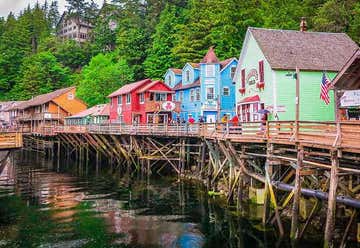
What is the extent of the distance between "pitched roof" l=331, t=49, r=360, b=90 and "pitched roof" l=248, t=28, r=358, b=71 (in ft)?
27.5

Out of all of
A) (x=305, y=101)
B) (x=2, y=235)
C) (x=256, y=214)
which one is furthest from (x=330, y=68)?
(x=2, y=235)

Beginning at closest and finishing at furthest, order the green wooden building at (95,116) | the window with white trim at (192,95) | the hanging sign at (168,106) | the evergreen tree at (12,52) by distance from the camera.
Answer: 1. the hanging sign at (168,106)
2. the window with white trim at (192,95)
3. the green wooden building at (95,116)
4. the evergreen tree at (12,52)

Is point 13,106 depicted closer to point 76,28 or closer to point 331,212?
point 76,28

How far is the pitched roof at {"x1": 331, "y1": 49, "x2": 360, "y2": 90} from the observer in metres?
18.3

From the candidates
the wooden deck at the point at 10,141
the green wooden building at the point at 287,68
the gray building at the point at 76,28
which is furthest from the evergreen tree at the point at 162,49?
the gray building at the point at 76,28

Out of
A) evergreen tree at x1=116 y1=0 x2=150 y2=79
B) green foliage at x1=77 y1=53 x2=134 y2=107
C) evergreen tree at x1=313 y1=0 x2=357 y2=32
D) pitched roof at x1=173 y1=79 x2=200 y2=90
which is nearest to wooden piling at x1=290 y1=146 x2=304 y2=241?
evergreen tree at x1=313 y1=0 x2=357 y2=32

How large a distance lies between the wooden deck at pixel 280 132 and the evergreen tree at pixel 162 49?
26997 millimetres

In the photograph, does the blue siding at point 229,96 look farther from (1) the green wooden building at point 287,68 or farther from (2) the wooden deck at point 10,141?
(2) the wooden deck at point 10,141

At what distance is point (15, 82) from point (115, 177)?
229ft

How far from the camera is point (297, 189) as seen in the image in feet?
50.4

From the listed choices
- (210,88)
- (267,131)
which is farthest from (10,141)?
(210,88)

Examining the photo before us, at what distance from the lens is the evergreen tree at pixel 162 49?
63.2 meters

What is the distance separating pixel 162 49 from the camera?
63.4 metres

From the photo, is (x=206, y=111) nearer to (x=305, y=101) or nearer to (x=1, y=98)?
(x=305, y=101)
